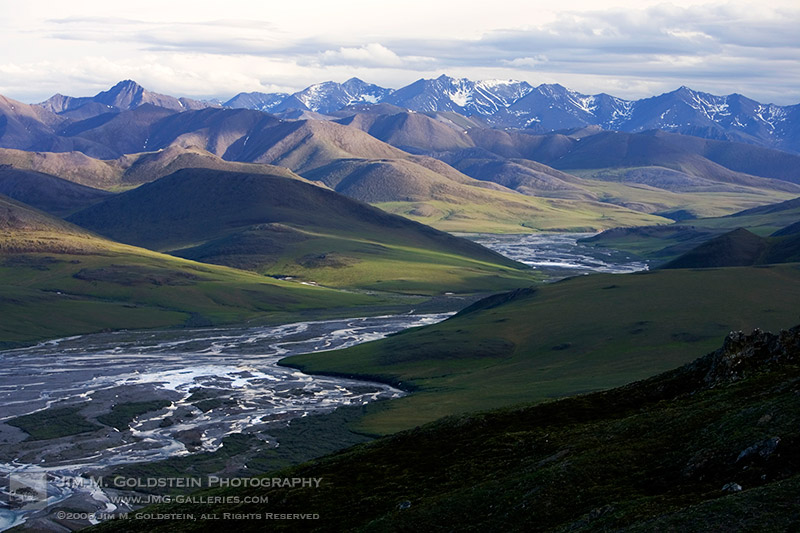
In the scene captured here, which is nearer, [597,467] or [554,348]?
[597,467]

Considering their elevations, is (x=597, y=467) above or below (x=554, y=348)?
above

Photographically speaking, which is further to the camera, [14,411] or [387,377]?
[387,377]

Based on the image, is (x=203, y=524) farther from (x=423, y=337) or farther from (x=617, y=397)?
(x=423, y=337)

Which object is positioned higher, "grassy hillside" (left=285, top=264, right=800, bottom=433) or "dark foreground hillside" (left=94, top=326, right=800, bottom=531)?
"dark foreground hillside" (left=94, top=326, right=800, bottom=531)

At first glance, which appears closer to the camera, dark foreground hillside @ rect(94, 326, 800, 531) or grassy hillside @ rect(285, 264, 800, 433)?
dark foreground hillside @ rect(94, 326, 800, 531)

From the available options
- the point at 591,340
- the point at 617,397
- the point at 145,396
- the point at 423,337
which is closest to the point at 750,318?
the point at 591,340
